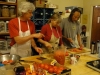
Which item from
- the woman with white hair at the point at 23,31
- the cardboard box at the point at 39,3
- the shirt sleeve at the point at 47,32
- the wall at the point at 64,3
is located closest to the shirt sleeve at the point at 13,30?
the woman with white hair at the point at 23,31

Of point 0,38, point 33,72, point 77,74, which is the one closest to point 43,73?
point 33,72

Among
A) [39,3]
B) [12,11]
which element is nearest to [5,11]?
[12,11]

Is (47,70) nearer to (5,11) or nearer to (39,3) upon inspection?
(5,11)

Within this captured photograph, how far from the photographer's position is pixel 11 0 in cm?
273

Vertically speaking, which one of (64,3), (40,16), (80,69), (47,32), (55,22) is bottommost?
(80,69)

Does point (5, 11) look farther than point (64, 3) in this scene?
No

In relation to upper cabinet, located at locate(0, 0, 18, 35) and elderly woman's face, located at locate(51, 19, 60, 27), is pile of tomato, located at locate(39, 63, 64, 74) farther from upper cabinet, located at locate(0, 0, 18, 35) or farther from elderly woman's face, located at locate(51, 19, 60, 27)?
upper cabinet, located at locate(0, 0, 18, 35)

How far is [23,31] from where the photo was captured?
5.75 ft

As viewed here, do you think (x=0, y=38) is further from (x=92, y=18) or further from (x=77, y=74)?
(x=92, y=18)

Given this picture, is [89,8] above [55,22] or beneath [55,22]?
above

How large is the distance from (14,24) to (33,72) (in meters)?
0.83

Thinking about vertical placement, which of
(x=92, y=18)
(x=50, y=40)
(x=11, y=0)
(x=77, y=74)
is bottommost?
(x=77, y=74)

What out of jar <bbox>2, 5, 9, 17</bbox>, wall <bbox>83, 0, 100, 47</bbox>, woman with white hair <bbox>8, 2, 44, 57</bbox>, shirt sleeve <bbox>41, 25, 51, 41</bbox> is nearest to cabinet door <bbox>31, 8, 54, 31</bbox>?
jar <bbox>2, 5, 9, 17</bbox>

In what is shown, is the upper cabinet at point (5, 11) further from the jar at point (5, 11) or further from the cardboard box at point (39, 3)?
the cardboard box at point (39, 3)
